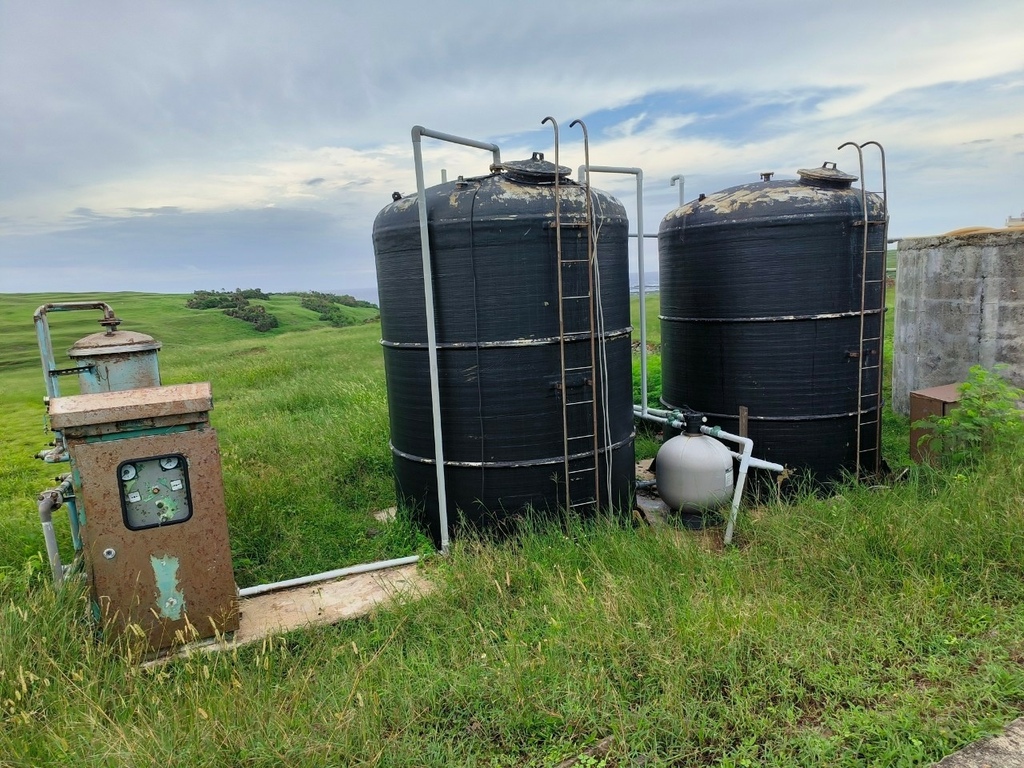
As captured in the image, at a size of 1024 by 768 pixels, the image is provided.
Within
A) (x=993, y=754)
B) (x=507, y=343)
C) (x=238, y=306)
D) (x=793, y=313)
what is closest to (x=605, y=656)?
(x=993, y=754)

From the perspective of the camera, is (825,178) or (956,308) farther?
(956,308)

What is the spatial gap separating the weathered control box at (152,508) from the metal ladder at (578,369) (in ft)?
8.14

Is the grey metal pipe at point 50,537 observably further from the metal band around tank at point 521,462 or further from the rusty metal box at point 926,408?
the rusty metal box at point 926,408

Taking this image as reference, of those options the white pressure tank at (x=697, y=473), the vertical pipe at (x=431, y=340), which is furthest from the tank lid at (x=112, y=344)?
the white pressure tank at (x=697, y=473)

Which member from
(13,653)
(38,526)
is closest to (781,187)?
(13,653)

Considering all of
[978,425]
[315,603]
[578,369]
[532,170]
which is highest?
[532,170]

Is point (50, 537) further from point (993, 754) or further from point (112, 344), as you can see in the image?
point (993, 754)

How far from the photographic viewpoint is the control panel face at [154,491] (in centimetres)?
390

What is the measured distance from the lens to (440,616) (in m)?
4.12

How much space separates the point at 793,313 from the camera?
5.89 meters

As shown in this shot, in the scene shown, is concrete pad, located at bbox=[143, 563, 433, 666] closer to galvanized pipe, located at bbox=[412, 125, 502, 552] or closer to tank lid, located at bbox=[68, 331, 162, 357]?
galvanized pipe, located at bbox=[412, 125, 502, 552]

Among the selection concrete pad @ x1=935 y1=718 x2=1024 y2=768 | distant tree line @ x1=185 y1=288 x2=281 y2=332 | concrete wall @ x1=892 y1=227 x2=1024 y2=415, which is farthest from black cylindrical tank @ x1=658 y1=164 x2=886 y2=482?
distant tree line @ x1=185 y1=288 x2=281 y2=332

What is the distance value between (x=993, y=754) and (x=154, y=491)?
4.34 meters

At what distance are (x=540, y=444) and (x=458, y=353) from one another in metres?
0.94
